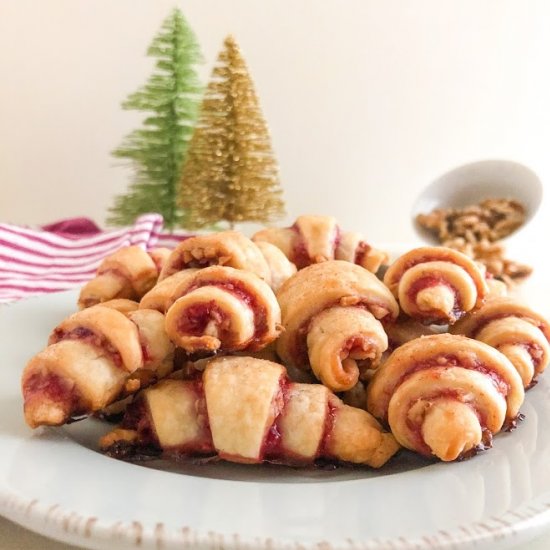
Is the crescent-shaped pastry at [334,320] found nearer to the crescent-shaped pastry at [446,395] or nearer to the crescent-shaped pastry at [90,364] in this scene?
the crescent-shaped pastry at [446,395]

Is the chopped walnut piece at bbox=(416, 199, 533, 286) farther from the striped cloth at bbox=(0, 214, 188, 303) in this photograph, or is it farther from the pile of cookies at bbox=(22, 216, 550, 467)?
the pile of cookies at bbox=(22, 216, 550, 467)

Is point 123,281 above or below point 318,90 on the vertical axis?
below

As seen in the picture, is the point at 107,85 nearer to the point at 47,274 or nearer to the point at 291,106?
the point at 291,106

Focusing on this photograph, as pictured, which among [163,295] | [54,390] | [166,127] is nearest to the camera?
[54,390]

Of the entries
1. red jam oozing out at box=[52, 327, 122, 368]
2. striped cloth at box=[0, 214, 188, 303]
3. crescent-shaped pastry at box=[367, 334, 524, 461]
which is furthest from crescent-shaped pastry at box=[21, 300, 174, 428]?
striped cloth at box=[0, 214, 188, 303]

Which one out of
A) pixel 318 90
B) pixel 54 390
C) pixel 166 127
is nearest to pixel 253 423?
pixel 54 390

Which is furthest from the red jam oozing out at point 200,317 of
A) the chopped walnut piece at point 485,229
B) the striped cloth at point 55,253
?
the chopped walnut piece at point 485,229

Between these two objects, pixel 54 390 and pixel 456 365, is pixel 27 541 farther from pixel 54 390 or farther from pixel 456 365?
pixel 456 365
